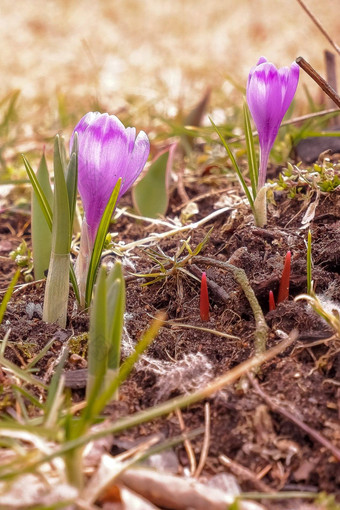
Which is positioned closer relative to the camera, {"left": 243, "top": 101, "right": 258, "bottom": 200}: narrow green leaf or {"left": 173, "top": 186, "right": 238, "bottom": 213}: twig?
{"left": 243, "top": 101, "right": 258, "bottom": 200}: narrow green leaf

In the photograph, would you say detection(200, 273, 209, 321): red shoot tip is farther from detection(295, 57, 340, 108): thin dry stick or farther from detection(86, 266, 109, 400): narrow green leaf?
detection(295, 57, 340, 108): thin dry stick

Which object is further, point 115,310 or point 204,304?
point 204,304

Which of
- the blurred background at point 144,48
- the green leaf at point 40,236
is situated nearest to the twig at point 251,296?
Answer: the green leaf at point 40,236

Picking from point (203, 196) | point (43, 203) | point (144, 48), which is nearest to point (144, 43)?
point (144, 48)

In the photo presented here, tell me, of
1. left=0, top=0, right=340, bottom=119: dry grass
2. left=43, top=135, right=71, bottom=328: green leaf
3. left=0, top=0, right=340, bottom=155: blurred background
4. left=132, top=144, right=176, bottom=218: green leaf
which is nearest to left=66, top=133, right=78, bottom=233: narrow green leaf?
left=43, top=135, right=71, bottom=328: green leaf

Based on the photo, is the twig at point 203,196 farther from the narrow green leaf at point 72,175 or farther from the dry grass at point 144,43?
the dry grass at point 144,43

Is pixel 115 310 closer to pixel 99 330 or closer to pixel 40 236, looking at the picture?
pixel 99 330
